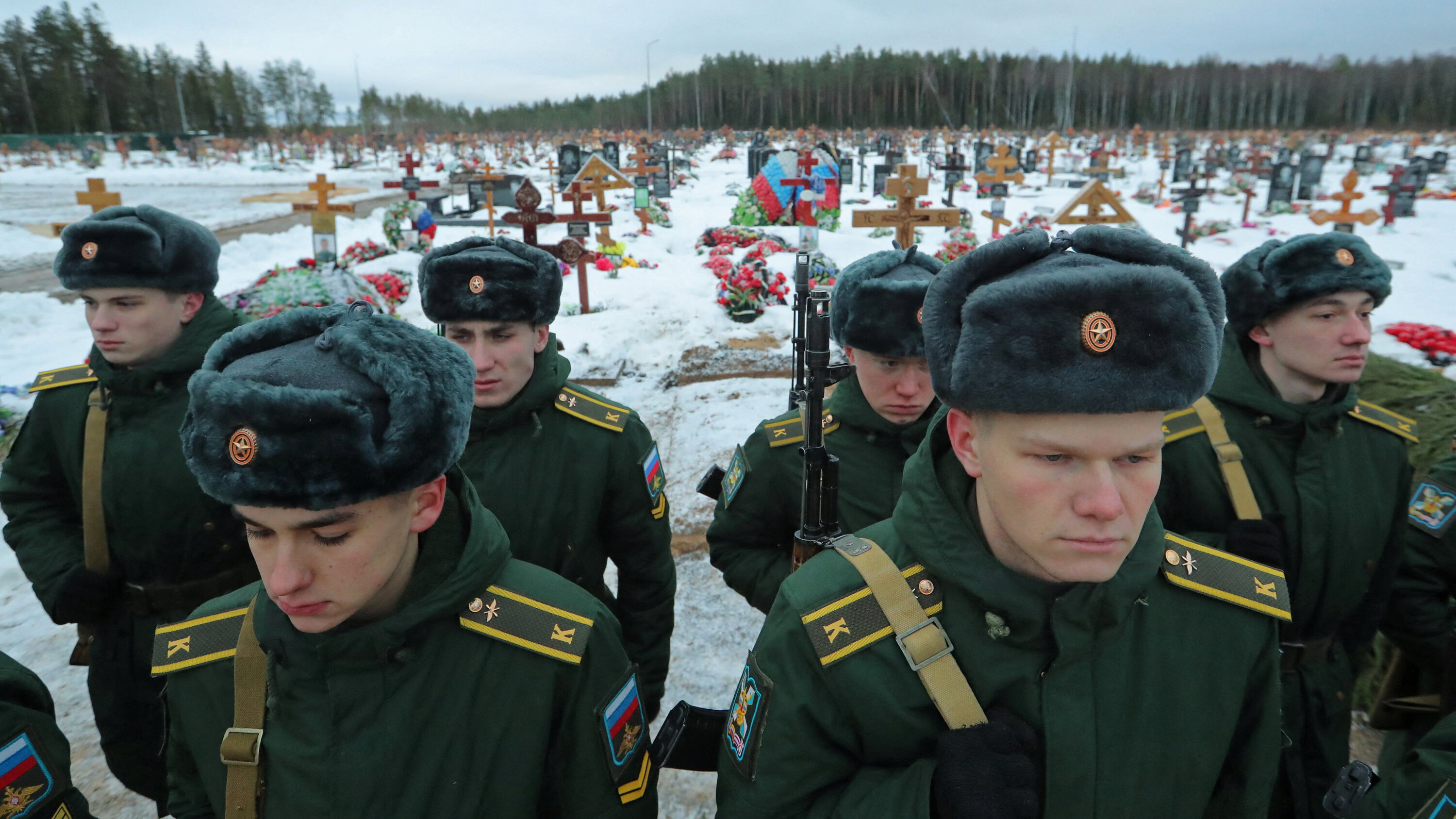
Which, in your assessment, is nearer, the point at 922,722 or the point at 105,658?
the point at 922,722

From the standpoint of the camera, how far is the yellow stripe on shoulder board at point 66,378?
9.15ft

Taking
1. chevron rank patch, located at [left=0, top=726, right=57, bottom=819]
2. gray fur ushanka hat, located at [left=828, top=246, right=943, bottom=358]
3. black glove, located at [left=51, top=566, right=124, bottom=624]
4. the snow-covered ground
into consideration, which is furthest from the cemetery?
chevron rank patch, located at [left=0, top=726, right=57, bottom=819]

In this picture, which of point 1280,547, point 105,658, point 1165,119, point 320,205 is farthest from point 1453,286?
point 1165,119

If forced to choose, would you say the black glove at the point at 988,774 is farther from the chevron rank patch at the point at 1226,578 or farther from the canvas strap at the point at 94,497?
the canvas strap at the point at 94,497

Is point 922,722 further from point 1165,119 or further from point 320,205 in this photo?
point 1165,119

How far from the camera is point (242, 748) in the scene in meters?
1.48

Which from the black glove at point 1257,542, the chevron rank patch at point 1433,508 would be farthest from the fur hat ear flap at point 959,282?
the chevron rank patch at point 1433,508

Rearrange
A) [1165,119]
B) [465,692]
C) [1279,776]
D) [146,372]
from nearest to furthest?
[465,692] < [1279,776] < [146,372] < [1165,119]

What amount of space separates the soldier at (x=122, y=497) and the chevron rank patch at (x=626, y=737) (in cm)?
181

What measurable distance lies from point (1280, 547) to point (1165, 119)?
7333cm

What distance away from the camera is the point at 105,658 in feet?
8.86

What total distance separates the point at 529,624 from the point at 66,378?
2.40 m

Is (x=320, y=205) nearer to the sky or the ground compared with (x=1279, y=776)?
nearer to the sky

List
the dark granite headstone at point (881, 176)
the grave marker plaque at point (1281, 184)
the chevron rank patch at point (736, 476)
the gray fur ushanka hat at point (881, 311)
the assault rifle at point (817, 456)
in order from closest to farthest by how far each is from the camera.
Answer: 1. the assault rifle at point (817, 456)
2. the gray fur ushanka hat at point (881, 311)
3. the chevron rank patch at point (736, 476)
4. the grave marker plaque at point (1281, 184)
5. the dark granite headstone at point (881, 176)
